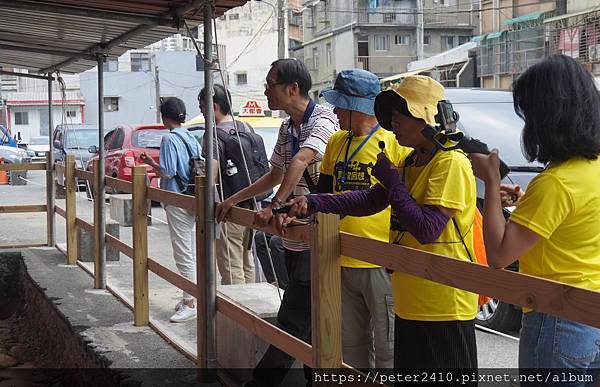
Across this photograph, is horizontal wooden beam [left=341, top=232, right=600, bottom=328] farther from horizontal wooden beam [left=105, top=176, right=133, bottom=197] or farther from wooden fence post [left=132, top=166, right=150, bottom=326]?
horizontal wooden beam [left=105, top=176, right=133, bottom=197]

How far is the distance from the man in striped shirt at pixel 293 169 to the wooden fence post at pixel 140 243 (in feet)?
4.92

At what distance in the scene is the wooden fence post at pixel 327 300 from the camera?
3.29 m

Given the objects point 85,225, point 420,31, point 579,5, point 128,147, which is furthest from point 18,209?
point 420,31

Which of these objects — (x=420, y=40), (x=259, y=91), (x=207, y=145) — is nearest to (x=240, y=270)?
(x=207, y=145)

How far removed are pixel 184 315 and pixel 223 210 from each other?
202 cm

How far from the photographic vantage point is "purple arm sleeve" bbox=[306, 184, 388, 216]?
11.2 ft

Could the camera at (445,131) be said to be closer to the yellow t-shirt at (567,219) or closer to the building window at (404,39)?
the yellow t-shirt at (567,219)

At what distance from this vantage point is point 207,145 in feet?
16.1

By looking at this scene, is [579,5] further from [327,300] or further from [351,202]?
[327,300]

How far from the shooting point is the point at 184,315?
6.39m

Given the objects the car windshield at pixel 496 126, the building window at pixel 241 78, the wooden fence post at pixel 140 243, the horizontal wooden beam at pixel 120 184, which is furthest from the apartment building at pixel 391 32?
the wooden fence post at pixel 140 243

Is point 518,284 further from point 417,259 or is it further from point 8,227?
point 8,227

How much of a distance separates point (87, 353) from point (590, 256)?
392 centimetres

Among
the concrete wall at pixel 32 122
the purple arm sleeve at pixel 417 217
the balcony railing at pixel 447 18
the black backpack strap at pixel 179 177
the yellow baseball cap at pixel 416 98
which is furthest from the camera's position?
the balcony railing at pixel 447 18
